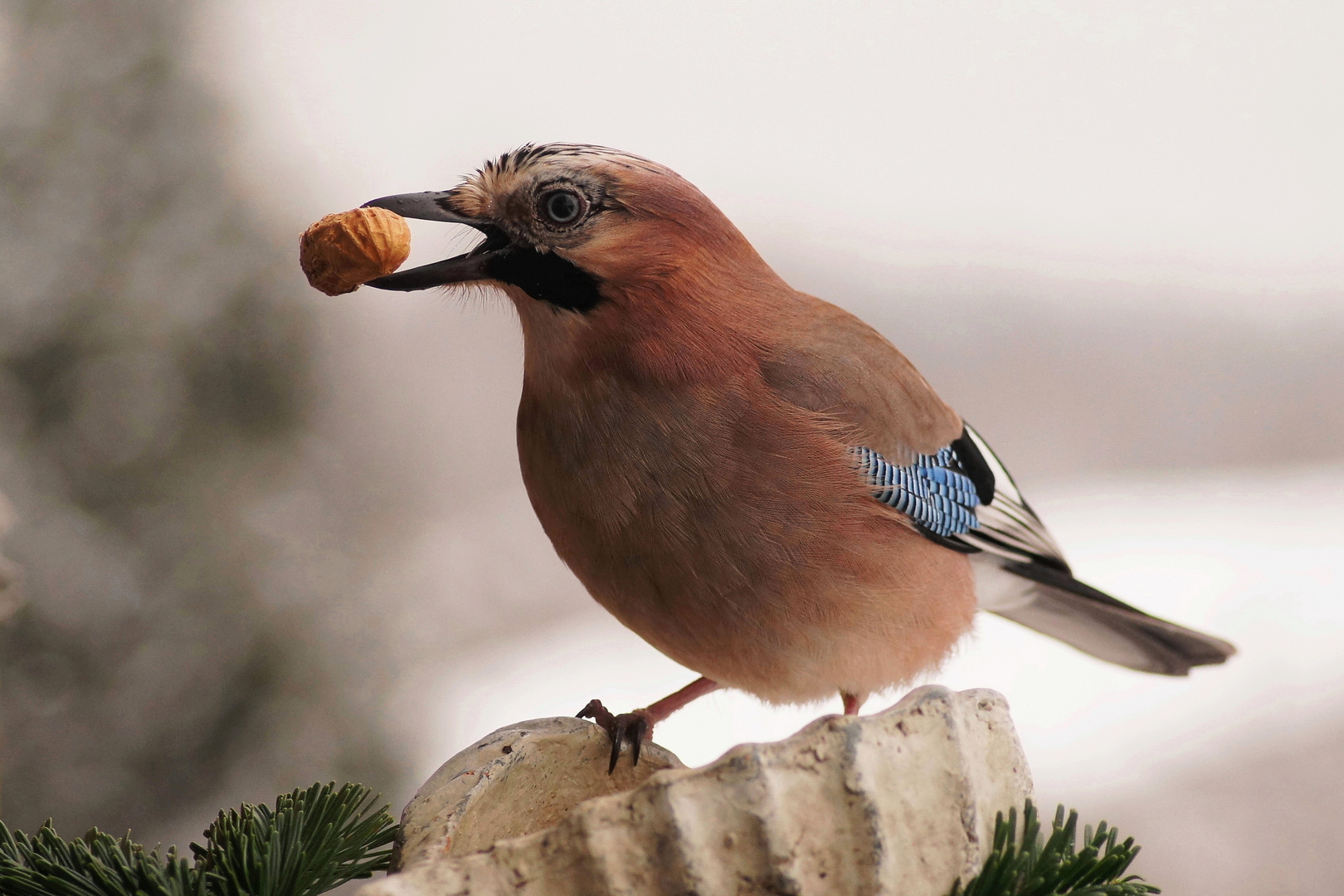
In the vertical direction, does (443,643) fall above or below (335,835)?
above

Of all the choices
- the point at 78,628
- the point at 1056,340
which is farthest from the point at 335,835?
the point at 1056,340

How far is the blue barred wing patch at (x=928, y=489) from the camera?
1794 millimetres

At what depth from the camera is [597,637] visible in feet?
16.1

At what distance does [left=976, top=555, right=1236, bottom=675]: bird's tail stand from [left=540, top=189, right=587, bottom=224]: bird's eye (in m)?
1.14

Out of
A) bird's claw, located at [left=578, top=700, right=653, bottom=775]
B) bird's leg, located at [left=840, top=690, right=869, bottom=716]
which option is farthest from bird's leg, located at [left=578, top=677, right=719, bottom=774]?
bird's leg, located at [left=840, top=690, right=869, bottom=716]

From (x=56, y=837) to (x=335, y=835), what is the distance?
1.05 feet

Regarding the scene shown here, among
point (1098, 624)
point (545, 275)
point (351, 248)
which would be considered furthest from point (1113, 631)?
point (351, 248)

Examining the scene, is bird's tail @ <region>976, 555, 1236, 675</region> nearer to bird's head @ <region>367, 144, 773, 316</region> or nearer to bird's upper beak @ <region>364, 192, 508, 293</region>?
bird's head @ <region>367, 144, 773, 316</region>

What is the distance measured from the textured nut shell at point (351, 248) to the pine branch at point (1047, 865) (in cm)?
108

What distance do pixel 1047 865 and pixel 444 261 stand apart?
1.14 meters

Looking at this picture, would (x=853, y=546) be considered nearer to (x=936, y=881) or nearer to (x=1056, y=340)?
(x=936, y=881)

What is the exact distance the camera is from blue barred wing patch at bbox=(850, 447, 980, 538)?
179 cm

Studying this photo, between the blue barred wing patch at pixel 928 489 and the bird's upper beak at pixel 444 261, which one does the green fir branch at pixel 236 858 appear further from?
the blue barred wing patch at pixel 928 489

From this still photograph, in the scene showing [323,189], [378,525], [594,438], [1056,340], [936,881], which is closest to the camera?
[936,881]
